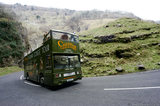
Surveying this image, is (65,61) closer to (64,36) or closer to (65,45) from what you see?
(65,45)

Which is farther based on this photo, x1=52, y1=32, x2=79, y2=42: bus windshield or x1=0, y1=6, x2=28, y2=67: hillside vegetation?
x1=0, y1=6, x2=28, y2=67: hillside vegetation

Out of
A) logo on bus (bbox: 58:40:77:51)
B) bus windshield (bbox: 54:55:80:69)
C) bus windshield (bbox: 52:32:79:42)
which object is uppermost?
bus windshield (bbox: 52:32:79:42)

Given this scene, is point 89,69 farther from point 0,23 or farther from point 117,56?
point 0,23

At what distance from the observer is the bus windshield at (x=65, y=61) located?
5.95 meters

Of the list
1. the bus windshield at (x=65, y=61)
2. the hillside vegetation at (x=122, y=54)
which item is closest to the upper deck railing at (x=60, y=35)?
the bus windshield at (x=65, y=61)

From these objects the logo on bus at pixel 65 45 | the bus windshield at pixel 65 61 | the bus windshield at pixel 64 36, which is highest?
the bus windshield at pixel 64 36

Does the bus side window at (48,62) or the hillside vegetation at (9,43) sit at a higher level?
the hillside vegetation at (9,43)

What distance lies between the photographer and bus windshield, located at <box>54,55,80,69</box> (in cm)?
595

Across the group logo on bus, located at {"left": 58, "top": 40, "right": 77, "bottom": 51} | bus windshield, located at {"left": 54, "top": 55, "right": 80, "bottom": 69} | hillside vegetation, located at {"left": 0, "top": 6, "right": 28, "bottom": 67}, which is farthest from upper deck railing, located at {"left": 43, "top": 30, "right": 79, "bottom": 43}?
hillside vegetation, located at {"left": 0, "top": 6, "right": 28, "bottom": 67}

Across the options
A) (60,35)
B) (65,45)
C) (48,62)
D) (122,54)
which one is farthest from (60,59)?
(122,54)

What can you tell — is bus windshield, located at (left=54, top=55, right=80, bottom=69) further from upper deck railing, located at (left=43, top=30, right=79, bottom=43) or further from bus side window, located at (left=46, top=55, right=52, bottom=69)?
upper deck railing, located at (left=43, top=30, right=79, bottom=43)

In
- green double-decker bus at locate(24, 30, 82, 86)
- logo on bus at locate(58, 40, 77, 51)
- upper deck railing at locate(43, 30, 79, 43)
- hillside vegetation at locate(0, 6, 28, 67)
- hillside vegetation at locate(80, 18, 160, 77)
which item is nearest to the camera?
green double-decker bus at locate(24, 30, 82, 86)

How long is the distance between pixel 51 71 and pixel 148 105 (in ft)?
16.5

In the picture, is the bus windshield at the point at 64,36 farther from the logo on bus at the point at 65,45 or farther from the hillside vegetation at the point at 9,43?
the hillside vegetation at the point at 9,43
